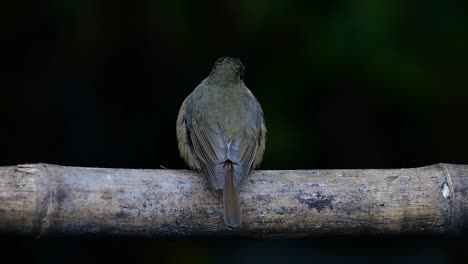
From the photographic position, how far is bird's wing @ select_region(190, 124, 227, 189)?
4406 mm

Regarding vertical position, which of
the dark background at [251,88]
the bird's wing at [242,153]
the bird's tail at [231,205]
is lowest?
the bird's tail at [231,205]

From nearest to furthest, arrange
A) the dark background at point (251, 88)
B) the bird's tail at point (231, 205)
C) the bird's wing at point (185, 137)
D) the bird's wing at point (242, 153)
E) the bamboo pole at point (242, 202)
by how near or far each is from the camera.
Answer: the bamboo pole at point (242, 202) → the bird's tail at point (231, 205) → the bird's wing at point (242, 153) → the bird's wing at point (185, 137) → the dark background at point (251, 88)

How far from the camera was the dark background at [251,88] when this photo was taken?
6.27m

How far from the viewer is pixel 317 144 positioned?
662 centimetres

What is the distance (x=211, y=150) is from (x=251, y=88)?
1.92 metres

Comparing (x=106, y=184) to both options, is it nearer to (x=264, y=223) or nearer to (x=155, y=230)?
(x=155, y=230)

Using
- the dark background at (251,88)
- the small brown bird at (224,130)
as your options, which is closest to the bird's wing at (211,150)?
the small brown bird at (224,130)

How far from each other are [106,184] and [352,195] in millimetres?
1005

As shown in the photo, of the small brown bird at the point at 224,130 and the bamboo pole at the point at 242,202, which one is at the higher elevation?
the small brown bird at the point at 224,130

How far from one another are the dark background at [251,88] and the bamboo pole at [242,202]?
76.2 inches

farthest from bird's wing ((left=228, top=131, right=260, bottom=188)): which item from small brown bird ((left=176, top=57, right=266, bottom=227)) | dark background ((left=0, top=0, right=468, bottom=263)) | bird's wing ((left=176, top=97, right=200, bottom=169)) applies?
dark background ((left=0, top=0, right=468, bottom=263))

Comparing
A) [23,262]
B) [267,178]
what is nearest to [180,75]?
[23,262]

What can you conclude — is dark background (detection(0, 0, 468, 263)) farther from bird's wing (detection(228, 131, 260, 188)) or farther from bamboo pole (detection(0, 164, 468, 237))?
bamboo pole (detection(0, 164, 468, 237))

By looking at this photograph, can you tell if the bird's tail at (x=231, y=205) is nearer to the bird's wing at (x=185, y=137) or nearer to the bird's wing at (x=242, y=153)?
the bird's wing at (x=242, y=153)
